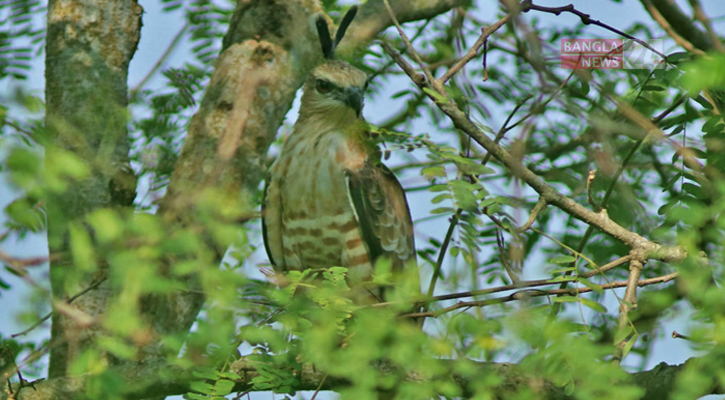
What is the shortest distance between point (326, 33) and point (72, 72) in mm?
1585

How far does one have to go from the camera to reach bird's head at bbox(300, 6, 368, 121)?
504cm

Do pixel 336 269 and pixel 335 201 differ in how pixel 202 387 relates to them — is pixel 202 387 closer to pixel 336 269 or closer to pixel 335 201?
pixel 336 269

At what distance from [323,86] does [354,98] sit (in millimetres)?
329

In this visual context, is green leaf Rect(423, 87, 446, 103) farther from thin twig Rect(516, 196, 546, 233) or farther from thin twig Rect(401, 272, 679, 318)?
thin twig Rect(401, 272, 679, 318)

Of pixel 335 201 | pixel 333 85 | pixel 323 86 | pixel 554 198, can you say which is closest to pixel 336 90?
pixel 333 85

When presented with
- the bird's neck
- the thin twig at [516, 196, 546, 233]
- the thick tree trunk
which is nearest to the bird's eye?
the bird's neck

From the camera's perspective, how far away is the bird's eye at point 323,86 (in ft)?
17.0

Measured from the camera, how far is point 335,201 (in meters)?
4.96

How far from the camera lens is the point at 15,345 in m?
3.54

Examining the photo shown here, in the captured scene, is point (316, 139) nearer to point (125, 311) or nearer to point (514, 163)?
point (514, 163)

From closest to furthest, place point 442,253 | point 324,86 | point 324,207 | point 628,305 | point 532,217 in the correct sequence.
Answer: point 628,305
point 532,217
point 442,253
point 324,207
point 324,86

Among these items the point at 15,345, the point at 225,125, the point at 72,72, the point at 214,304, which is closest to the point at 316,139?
the point at 225,125

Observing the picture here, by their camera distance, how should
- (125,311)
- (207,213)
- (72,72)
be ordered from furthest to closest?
(72,72) < (207,213) < (125,311)

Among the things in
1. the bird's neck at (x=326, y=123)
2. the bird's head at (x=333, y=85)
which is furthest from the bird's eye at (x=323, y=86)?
the bird's neck at (x=326, y=123)
